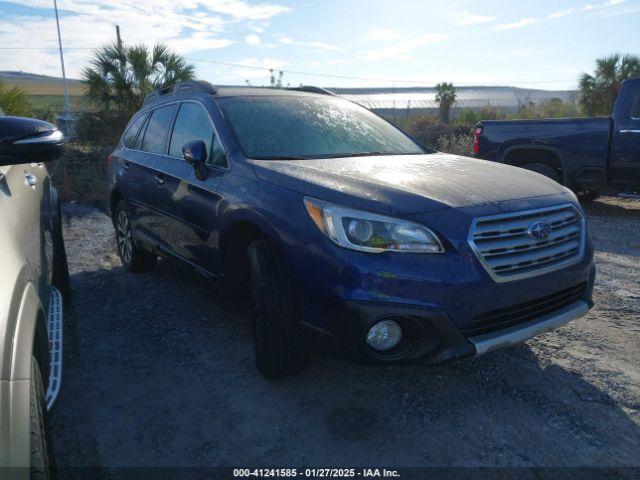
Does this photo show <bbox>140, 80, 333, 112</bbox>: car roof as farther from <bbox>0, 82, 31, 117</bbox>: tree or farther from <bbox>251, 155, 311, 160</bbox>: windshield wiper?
<bbox>0, 82, 31, 117</bbox>: tree

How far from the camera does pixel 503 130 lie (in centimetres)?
817

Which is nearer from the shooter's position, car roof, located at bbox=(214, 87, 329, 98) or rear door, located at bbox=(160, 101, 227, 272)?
rear door, located at bbox=(160, 101, 227, 272)

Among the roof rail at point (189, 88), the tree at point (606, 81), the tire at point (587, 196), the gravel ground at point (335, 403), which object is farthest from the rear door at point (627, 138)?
the tree at point (606, 81)

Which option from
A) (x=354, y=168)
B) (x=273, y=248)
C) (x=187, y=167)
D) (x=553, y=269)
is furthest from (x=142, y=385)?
(x=553, y=269)

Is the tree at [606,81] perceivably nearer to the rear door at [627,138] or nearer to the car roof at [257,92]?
the rear door at [627,138]

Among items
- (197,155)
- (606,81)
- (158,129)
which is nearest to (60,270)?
(158,129)

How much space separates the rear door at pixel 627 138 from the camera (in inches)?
281

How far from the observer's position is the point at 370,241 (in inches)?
99.4

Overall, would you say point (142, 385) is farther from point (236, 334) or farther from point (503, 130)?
point (503, 130)

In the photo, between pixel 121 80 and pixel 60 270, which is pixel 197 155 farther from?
pixel 121 80

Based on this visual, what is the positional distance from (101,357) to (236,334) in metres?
0.91

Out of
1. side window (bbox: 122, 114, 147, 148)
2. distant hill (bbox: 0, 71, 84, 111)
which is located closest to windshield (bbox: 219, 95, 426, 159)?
side window (bbox: 122, 114, 147, 148)

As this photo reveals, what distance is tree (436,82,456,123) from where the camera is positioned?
2742cm

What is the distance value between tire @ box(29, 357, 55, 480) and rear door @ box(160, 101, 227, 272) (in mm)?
1710
